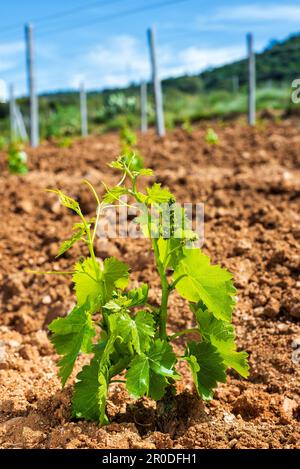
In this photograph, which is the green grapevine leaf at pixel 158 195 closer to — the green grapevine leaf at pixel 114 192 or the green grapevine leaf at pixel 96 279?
the green grapevine leaf at pixel 114 192

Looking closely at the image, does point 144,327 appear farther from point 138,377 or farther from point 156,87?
point 156,87

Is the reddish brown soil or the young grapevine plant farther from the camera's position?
the reddish brown soil

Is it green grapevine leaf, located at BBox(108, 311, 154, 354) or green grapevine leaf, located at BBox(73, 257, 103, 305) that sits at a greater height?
green grapevine leaf, located at BBox(73, 257, 103, 305)

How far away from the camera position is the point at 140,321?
1.89m

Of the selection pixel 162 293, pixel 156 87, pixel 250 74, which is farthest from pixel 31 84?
pixel 162 293

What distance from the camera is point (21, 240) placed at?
446 centimetres

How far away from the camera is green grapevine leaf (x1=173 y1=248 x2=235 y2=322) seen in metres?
1.96

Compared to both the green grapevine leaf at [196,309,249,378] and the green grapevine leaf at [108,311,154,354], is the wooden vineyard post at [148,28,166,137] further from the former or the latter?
the green grapevine leaf at [108,311,154,354]

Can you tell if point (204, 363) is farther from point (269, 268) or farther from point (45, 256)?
point (45, 256)

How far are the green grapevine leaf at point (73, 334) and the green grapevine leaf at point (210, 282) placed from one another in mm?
369

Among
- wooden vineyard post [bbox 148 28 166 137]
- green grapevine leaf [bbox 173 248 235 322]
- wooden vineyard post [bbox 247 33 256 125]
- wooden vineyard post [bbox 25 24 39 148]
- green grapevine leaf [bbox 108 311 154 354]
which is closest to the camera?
green grapevine leaf [bbox 108 311 154 354]

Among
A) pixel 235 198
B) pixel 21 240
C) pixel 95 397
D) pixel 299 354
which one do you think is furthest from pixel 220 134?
pixel 95 397

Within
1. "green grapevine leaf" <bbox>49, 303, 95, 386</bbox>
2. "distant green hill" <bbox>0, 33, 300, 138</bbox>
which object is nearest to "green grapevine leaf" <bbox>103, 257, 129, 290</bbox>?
"green grapevine leaf" <bbox>49, 303, 95, 386</bbox>

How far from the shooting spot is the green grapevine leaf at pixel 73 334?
75.8 inches
